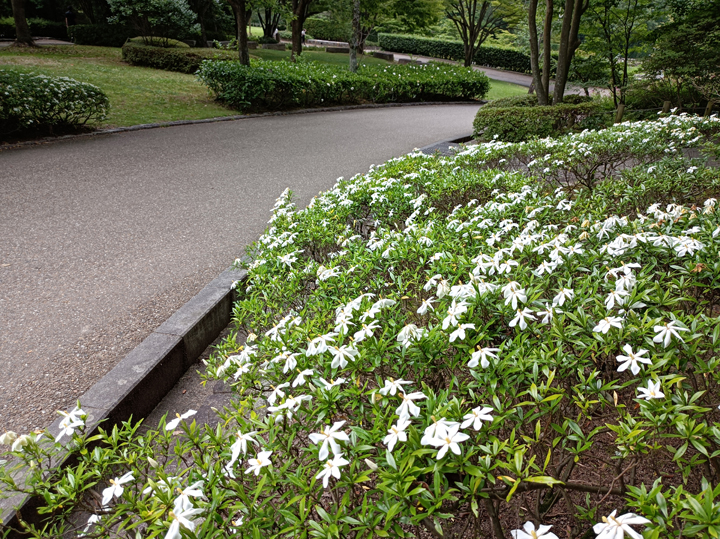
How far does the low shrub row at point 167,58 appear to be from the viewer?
17125mm

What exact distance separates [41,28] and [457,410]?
30794mm

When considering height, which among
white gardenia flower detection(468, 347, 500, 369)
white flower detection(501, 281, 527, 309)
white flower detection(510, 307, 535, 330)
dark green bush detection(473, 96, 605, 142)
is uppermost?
dark green bush detection(473, 96, 605, 142)

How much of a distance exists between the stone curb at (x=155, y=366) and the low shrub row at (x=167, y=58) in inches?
642

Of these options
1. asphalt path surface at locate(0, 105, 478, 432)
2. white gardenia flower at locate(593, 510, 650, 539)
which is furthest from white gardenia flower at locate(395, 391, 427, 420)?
asphalt path surface at locate(0, 105, 478, 432)

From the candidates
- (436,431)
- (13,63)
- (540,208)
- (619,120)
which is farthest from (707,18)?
(13,63)

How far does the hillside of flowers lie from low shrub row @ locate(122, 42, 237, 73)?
17.0 metres

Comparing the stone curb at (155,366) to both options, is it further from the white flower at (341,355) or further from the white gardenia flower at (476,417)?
the white gardenia flower at (476,417)

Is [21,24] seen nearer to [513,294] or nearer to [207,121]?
[207,121]

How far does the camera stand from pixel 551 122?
27.4 feet

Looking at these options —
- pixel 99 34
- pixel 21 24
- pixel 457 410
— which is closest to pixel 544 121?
pixel 457 410

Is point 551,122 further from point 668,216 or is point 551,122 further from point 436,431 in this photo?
point 436,431

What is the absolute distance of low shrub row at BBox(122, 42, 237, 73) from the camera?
56.2 feet

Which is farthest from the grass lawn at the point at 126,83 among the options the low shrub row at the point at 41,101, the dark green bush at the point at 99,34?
the dark green bush at the point at 99,34

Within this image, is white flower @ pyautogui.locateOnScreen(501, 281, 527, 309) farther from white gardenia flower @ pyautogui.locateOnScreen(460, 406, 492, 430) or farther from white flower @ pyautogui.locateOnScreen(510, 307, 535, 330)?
white gardenia flower @ pyautogui.locateOnScreen(460, 406, 492, 430)
